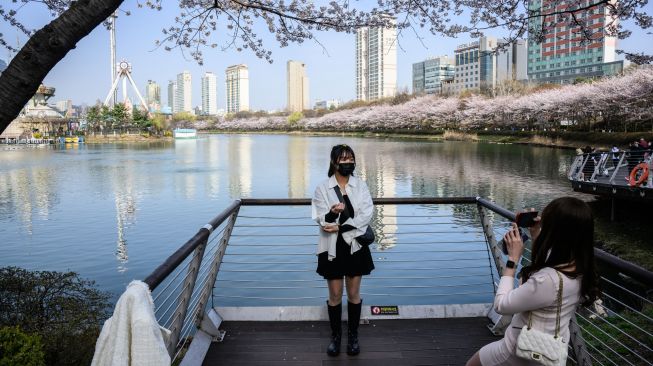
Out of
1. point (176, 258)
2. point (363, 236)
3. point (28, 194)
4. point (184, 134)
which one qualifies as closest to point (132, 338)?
point (176, 258)

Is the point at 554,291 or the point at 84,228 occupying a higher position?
the point at 554,291

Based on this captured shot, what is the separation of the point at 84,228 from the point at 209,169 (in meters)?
15.4

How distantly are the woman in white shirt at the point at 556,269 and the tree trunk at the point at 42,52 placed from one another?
7.90 feet

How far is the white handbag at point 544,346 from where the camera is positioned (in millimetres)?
1872

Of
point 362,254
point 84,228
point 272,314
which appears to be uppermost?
point 362,254

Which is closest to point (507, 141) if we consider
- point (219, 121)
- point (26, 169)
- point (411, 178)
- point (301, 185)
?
point (411, 178)

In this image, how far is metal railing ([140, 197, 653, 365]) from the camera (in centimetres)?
285

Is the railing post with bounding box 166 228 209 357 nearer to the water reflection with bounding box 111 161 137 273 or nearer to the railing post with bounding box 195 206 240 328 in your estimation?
the railing post with bounding box 195 206 240 328

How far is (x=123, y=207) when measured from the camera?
16.3 meters

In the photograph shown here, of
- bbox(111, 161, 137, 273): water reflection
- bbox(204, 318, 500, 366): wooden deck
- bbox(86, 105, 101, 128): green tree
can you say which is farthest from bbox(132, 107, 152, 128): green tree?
bbox(204, 318, 500, 366): wooden deck

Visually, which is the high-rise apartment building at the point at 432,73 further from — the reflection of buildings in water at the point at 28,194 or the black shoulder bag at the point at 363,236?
the black shoulder bag at the point at 363,236

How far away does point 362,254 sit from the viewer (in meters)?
3.25

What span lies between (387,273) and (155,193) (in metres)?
12.7

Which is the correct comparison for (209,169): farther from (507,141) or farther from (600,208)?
(507,141)
